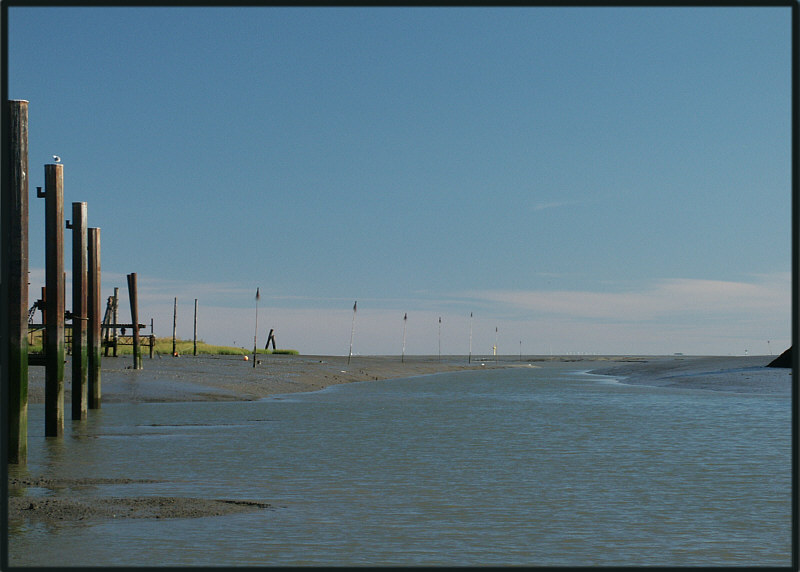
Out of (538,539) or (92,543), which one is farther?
(538,539)

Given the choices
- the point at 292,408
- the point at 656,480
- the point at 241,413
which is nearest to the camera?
the point at 656,480

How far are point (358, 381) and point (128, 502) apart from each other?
59.4 m

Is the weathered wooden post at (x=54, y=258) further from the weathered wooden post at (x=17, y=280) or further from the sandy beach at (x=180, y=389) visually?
Answer: the sandy beach at (x=180, y=389)

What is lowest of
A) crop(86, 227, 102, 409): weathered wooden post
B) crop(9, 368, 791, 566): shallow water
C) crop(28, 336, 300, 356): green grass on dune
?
crop(9, 368, 791, 566): shallow water

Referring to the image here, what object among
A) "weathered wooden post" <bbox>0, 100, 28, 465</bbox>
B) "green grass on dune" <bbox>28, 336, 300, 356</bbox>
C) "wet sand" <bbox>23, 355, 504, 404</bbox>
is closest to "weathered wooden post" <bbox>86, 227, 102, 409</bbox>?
"wet sand" <bbox>23, 355, 504, 404</bbox>

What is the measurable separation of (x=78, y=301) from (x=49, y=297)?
20.2 ft

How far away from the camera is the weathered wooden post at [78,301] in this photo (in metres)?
28.8

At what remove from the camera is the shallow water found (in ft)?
40.2

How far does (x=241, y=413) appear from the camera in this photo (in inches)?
1391

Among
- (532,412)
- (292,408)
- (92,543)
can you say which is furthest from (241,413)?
(92,543)

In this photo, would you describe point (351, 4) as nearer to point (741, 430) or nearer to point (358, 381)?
point (741, 430)

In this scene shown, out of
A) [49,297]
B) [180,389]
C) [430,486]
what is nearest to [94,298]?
[49,297]

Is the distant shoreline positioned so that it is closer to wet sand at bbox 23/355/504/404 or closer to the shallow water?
wet sand at bbox 23/355/504/404

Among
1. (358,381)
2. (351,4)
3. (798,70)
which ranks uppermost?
(351,4)
